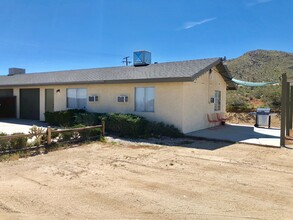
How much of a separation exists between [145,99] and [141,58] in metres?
4.64

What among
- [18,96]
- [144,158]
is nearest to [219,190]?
[144,158]

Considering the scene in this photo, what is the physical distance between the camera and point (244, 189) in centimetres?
514

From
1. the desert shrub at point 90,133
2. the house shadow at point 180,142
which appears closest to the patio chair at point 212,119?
the house shadow at point 180,142

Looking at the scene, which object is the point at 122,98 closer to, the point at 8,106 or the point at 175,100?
the point at 175,100

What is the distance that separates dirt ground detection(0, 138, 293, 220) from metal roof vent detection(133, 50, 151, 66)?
30.1 feet

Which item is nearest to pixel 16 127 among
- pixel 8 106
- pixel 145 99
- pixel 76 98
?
pixel 76 98

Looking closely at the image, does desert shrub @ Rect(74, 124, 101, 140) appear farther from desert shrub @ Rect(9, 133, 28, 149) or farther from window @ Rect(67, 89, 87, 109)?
window @ Rect(67, 89, 87, 109)

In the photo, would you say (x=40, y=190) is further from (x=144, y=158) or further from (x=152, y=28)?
(x=152, y=28)

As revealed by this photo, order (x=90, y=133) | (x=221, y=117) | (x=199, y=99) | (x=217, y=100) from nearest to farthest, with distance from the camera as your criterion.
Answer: (x=90, y=133) < (x=199, y=99) < (x=217, y=100) < (x=221, y=117)

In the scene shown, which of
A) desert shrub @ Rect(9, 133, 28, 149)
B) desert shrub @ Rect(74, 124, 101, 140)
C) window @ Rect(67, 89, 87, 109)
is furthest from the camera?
window @ Rect(67, 89, 87, 109)

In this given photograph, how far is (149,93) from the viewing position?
13.0 metres

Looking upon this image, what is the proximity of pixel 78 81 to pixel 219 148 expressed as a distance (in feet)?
30.4

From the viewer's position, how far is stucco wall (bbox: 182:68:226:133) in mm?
12438

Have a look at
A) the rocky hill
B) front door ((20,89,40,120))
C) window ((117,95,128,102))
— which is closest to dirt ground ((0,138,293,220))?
window ((117,95,128,102))
